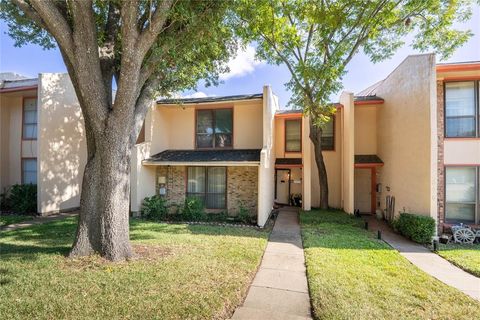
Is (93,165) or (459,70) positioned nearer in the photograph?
(93,165)

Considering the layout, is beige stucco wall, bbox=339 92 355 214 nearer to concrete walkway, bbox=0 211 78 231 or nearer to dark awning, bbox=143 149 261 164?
dark awning, bbox=143 149 261 164

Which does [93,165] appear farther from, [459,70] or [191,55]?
[459,70]

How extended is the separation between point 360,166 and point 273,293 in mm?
9772

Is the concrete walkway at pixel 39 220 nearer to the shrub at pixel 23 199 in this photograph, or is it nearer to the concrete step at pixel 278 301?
the shrub at pixel 23 199

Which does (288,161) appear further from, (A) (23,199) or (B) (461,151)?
(A) (23,199)

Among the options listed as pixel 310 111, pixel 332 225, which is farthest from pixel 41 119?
pixel 332 225

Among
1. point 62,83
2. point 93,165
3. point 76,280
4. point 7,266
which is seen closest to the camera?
point 76,280

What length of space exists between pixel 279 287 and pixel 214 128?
29.1ft

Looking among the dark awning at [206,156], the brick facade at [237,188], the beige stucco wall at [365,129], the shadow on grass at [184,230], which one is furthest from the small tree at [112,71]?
the beige stucco wall at [365,129]

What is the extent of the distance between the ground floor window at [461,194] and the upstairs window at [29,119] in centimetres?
1869

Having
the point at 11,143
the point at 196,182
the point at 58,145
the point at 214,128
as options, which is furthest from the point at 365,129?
the point at 11,143

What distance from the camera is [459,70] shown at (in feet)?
26.8

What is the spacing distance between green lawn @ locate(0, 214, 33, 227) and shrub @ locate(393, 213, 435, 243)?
1451 centimetres

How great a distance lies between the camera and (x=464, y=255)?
6.81 meters
